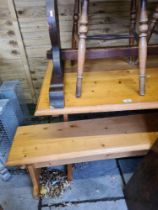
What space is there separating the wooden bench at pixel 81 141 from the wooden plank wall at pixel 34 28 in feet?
2.20

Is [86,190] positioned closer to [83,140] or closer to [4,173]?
[83,140]

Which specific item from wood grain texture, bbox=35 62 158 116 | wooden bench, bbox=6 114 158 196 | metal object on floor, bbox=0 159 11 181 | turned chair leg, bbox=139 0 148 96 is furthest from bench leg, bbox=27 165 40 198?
turned chair leg, bbox=139 0 148 96

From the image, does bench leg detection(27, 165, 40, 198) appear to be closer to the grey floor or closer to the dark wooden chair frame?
the grey floor

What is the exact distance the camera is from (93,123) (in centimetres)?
122

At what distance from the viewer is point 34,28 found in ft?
4.98

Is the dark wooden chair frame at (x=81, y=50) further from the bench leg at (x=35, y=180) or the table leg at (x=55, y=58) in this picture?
the bench leg at (x=35, y=180)

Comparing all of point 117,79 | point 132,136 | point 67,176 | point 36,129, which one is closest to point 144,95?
point 117,79

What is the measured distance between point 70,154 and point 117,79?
1.49 ft

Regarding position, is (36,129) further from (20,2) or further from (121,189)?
(20,2)

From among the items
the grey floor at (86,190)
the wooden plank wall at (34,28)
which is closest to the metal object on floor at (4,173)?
the grey floor at (86,190)

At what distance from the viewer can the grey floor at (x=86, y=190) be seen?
4.01 ft

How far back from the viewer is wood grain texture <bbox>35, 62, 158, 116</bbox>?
0.90 metres

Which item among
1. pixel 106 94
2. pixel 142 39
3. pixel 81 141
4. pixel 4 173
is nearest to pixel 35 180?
pixel 4 173

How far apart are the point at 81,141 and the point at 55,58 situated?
0.46 metres
